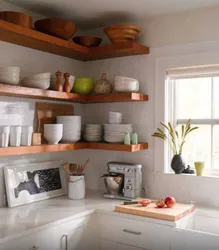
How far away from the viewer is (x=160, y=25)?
3164mm

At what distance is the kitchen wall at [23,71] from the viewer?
284 cm

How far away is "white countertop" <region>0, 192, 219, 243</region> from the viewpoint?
2.28 meters

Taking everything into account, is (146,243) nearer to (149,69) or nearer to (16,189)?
(16,189)

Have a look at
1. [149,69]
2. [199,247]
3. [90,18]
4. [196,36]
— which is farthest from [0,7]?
[199,247]

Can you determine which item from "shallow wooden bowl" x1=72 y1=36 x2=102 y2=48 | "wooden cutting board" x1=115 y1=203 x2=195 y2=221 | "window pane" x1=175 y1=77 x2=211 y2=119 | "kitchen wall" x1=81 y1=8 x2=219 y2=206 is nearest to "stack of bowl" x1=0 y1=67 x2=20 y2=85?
"shallow wooden bowl" x1=72 y1=36 x2=102 y2=48

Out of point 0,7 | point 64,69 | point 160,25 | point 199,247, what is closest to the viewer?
point 199,247

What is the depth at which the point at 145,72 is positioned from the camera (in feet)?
10.7

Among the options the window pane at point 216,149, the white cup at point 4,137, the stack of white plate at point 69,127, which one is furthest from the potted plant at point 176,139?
the white cup at point 4,137

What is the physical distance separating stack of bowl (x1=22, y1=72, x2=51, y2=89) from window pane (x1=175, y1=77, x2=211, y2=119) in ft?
3.89

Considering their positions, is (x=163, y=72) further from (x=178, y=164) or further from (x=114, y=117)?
(x=178, y=164)

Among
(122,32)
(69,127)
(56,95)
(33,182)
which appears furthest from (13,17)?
(33,182)

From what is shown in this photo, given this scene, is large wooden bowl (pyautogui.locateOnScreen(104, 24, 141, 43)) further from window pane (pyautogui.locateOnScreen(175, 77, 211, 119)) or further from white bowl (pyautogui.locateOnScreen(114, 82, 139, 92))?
window pane (pyautogui.locateOnScreen(175, 77, 211, 119))

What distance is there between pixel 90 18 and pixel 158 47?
A: 2.22ft

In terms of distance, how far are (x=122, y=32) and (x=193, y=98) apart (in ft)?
2.81
